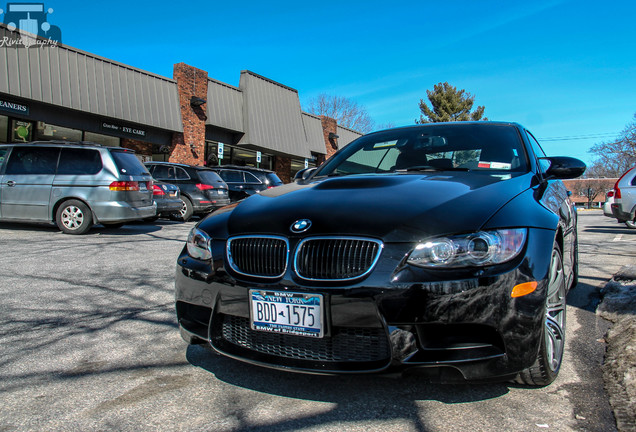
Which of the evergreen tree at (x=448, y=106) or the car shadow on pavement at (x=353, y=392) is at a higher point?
the evergreen tree at (x=448, y=106)

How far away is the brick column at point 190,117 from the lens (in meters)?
20.0

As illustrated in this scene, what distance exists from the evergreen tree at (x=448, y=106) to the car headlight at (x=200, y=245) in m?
45.6

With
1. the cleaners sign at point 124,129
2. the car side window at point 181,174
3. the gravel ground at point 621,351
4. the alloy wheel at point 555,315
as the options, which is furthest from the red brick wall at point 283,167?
the alloy wheel at point 555,315

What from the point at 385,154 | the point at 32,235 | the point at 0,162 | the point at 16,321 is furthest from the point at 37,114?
the point at 385,154

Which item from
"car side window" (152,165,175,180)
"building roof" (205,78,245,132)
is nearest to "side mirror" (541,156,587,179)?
"car side window" (152,165,175,180)

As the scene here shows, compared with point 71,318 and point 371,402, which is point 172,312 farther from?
point 371,402

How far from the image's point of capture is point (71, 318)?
376cm

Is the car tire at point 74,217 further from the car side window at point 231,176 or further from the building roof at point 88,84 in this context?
the building roof at point 88,84

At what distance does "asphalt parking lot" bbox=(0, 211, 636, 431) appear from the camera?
2141mm

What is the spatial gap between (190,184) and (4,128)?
6978 mm

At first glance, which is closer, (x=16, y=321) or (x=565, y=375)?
(x=565, y=375)

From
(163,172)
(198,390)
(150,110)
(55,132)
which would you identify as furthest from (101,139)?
(198,390)

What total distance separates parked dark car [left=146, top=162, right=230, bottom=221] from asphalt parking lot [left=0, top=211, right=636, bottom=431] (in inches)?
358

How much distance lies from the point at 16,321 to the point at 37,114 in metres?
14.3
